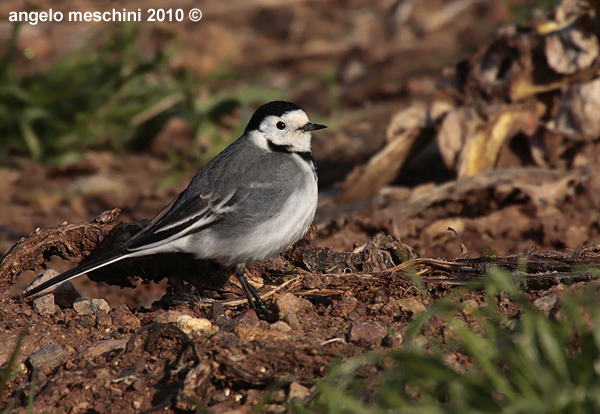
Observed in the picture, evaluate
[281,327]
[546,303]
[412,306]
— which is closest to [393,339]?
[412,306]

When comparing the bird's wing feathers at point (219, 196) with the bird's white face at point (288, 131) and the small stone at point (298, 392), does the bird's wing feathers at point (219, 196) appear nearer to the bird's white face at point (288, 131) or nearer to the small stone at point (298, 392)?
the bird's white face at point (288, 131)

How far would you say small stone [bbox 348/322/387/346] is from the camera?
3.25 metres

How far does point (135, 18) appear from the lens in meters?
10.4

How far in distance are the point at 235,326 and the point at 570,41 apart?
3.95m

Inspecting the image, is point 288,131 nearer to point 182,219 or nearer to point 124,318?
point 182,219

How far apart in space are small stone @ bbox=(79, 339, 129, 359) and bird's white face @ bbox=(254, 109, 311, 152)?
1931 mm

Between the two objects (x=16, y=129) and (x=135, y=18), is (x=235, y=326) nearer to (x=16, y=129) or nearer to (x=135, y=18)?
(x=16, y=129)

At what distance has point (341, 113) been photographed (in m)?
9.09

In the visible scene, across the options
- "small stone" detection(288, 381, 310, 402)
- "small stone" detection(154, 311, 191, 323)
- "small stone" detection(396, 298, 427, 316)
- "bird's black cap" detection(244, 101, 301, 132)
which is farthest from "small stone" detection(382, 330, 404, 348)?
"bird's black cap" detection(244, 101, 301, 132)

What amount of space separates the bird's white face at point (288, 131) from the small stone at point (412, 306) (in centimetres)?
163

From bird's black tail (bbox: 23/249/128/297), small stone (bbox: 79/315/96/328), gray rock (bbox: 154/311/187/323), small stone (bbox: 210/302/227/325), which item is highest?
bird's black tail (bbox: 23/249/128/297)

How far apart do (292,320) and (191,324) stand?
502mm

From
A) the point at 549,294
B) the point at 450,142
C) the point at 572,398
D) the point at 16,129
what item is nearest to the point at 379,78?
the point at 450,142

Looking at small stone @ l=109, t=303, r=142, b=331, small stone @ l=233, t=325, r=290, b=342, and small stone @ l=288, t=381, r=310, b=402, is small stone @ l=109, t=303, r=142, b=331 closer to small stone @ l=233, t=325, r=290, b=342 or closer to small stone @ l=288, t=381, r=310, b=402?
small stone @ l=233, t=325, r=290, b=342
